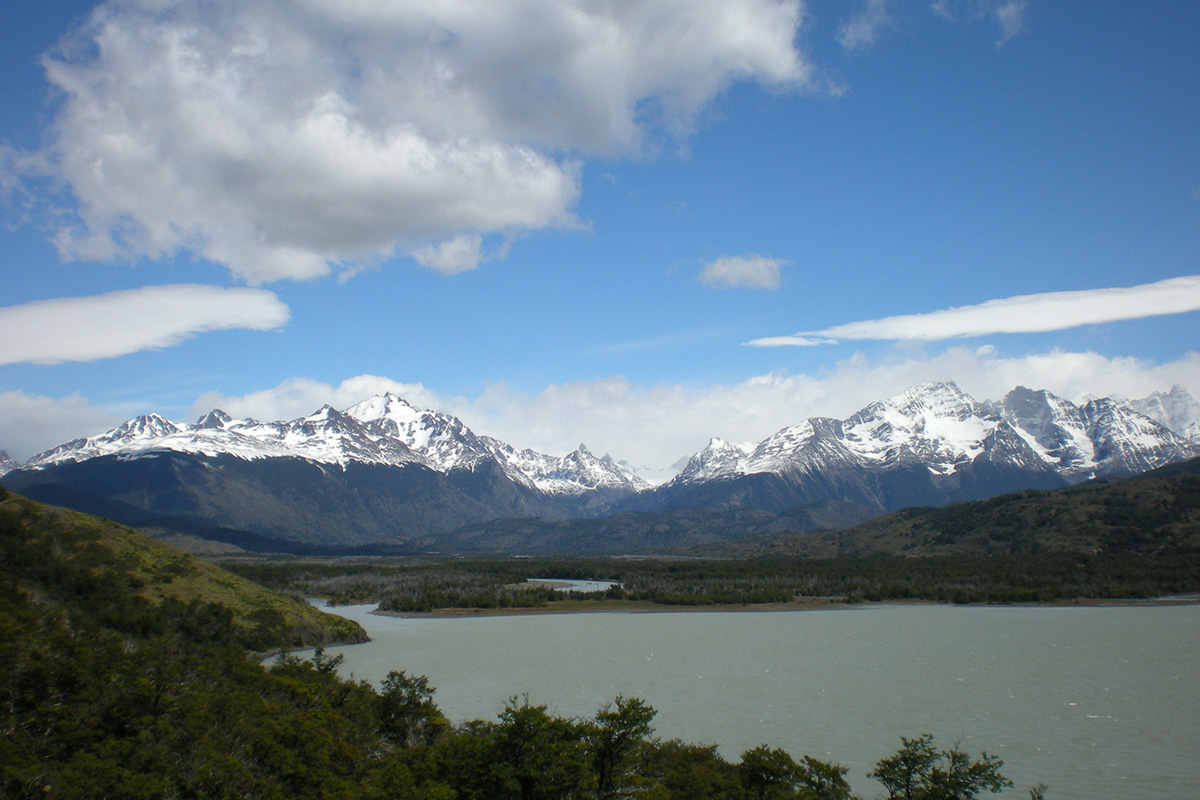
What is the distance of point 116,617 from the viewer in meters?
63.6

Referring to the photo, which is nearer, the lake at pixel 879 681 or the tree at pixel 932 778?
the tree at pixel 932 778

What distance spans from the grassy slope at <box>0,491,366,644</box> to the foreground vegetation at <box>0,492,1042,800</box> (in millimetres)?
25516

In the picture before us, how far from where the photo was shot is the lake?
1711 inches

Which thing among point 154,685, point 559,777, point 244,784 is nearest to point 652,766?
point 559,777

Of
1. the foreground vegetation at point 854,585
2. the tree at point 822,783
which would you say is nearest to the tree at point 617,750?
the tree at point 822,783

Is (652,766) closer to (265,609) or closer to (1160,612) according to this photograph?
(265,609)

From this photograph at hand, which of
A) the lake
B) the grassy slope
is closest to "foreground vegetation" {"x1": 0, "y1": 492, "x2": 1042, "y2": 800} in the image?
the lake

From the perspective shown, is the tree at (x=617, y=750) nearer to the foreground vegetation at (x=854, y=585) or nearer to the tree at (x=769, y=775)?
the tree at (x=769, y=775)

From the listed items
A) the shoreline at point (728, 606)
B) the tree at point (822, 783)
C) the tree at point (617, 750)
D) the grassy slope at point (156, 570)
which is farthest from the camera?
the shoreline at point (728, 606)

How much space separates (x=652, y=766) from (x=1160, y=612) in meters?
105

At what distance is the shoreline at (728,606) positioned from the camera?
123375 millimetres

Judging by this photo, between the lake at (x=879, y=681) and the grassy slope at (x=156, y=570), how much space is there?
6734 millimetres

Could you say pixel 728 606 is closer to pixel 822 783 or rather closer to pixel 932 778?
pixel 822 783

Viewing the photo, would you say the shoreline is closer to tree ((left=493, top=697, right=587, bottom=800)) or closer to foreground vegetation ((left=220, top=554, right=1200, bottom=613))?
foreground vegetation ((left=220, top=554, right=1200, bottom=613))
